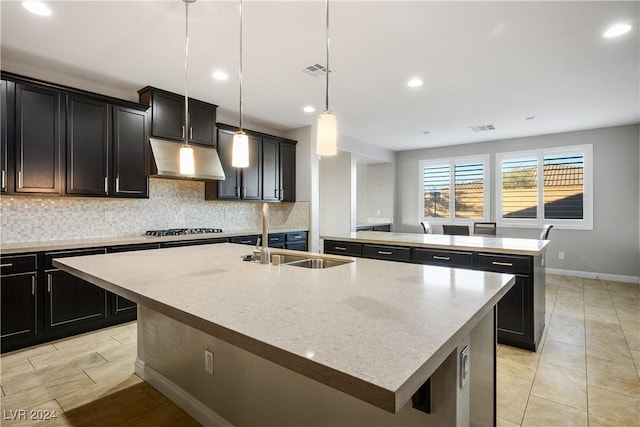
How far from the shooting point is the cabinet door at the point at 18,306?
273 cm

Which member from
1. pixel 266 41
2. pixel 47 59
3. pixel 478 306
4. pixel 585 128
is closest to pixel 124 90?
pixel 47 59

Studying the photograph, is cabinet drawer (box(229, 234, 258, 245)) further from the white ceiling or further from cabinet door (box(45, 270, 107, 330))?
the white ceiling

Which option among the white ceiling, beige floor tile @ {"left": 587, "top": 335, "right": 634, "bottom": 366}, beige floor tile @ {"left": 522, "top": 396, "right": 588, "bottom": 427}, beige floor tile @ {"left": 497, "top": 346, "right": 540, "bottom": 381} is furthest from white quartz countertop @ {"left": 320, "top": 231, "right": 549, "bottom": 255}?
the white ceiling

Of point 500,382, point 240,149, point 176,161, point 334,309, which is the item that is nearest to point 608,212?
point 500,382

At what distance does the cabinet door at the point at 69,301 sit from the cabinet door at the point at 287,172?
297cm

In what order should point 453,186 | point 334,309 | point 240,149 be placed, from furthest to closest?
point 453,186, point 240,149, point 334,309

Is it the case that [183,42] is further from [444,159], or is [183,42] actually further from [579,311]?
[444,159]

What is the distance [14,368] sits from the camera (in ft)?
8.23

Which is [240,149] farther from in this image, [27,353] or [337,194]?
[337,194]

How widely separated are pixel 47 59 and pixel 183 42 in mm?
1425

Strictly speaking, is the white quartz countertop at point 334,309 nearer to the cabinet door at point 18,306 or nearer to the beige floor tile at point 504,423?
the beige floor tile at point 504,423

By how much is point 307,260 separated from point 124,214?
2.76 m

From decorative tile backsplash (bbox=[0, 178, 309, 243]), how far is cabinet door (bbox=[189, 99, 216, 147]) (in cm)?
67

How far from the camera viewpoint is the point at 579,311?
386 centimetres
